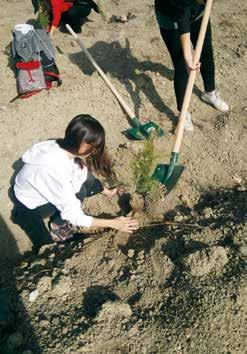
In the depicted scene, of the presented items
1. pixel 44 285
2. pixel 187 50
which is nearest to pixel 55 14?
pixel 187 50

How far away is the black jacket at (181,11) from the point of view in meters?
2.97

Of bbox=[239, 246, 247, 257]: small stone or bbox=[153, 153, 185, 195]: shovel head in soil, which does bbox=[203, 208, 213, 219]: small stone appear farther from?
bbox=[239, 246, 247, 257]: small stone

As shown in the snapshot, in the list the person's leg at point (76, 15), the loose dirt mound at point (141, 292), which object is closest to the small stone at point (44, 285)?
the loose dirt mound at point (141, 292)

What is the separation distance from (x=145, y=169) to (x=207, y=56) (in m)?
1.22

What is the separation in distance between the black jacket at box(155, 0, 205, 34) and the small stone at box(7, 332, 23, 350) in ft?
7.55

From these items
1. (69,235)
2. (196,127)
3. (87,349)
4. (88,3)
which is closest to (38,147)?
(69,235)

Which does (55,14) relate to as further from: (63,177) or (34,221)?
(63,177)

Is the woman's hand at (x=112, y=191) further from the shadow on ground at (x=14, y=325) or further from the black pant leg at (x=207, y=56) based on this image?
the black pant leg at (x=207, y=56)

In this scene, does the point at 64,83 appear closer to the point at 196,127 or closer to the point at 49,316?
the point at 196,127

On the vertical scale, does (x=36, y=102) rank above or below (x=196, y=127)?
above

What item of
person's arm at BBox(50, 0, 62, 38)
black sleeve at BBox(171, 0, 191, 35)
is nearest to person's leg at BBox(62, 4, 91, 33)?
person's arm at BBox(50, 0, 62, 38)

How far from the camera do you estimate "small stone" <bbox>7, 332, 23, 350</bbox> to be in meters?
2.34

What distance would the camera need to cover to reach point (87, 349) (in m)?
2.30

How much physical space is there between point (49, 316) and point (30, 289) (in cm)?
26
